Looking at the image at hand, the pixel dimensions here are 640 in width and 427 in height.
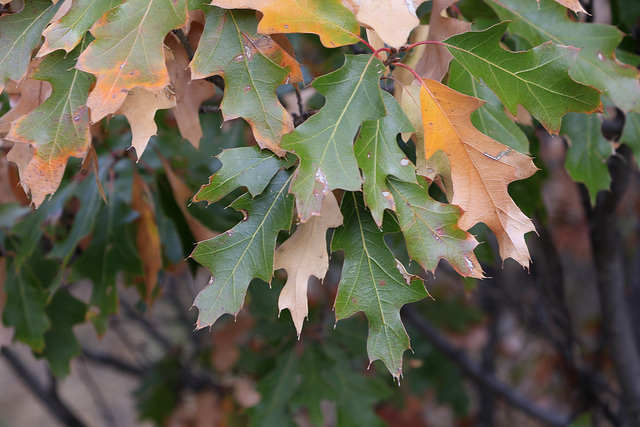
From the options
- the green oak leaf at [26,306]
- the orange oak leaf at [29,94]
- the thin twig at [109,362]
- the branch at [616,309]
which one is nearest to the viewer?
the orange oak leaf at [29,94]

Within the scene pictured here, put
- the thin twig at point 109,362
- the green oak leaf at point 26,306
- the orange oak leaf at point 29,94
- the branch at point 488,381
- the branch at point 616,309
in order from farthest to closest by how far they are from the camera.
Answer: the thin twig at point 109,362
the branch at point 488,381
the branch at point 616,309
the green oak leaf at point 26,306
the orange oak leaf at point 29,94

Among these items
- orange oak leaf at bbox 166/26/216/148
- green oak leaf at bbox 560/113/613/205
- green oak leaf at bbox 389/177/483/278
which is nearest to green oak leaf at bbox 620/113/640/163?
green oak leaf at bbox 560/113/613/205

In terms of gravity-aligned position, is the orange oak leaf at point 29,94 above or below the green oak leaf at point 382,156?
above

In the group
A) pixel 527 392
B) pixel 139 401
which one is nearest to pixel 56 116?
pixel 139 401

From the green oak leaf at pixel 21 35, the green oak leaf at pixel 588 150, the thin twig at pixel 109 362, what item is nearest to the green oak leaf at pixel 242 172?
the green oak leaf at pixel 21 35

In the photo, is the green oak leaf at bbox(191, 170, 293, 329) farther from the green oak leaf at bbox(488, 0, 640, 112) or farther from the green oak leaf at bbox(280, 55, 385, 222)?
the green oak leaf at bbox(488, 0, 640, 112)

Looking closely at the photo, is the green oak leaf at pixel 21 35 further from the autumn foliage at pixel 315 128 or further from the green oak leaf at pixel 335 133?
the green oak leaf at pixel 335 133
